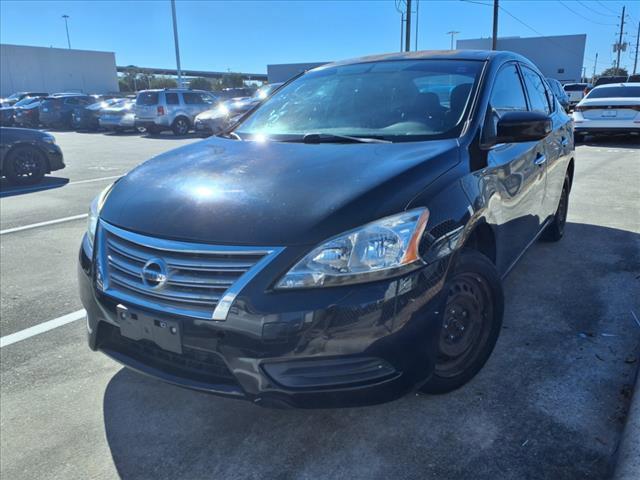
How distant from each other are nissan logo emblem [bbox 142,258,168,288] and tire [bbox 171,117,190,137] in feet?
62.6

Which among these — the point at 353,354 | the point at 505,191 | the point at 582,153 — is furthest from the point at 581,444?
the point at 582,153

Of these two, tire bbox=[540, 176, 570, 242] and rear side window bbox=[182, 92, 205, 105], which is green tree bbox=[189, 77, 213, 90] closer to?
rear side window bbox=[182, 92, 205, 105]

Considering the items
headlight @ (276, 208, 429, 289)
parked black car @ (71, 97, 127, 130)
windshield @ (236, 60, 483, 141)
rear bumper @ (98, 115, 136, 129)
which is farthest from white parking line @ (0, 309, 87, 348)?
parked black car @ (71, 97, 127, 130)

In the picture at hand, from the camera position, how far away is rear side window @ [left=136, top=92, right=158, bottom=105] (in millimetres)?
20000

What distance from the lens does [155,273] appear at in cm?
217

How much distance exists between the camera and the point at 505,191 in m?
3.04

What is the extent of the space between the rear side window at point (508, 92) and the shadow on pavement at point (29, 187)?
819 cm

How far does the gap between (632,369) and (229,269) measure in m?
2.35

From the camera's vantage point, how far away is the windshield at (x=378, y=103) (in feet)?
A: 9.91

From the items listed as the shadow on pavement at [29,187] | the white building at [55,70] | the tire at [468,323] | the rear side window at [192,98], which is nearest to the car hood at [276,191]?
the tire at [468,323]

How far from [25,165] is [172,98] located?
11.3 meters

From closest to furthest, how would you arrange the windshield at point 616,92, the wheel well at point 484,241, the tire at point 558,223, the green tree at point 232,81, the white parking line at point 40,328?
the wheel well at point 484,241 → the white parking line at point 40,328 → the tire at point 558,223 → the windshield at point 616,92 → the green tree at point 232,81

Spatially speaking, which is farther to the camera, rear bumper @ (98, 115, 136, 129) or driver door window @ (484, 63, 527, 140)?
rear bumper @ (98, 115, 136, 129)

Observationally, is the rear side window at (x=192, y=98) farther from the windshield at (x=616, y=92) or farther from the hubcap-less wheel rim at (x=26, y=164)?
the windshield at (x=616, y=92)
